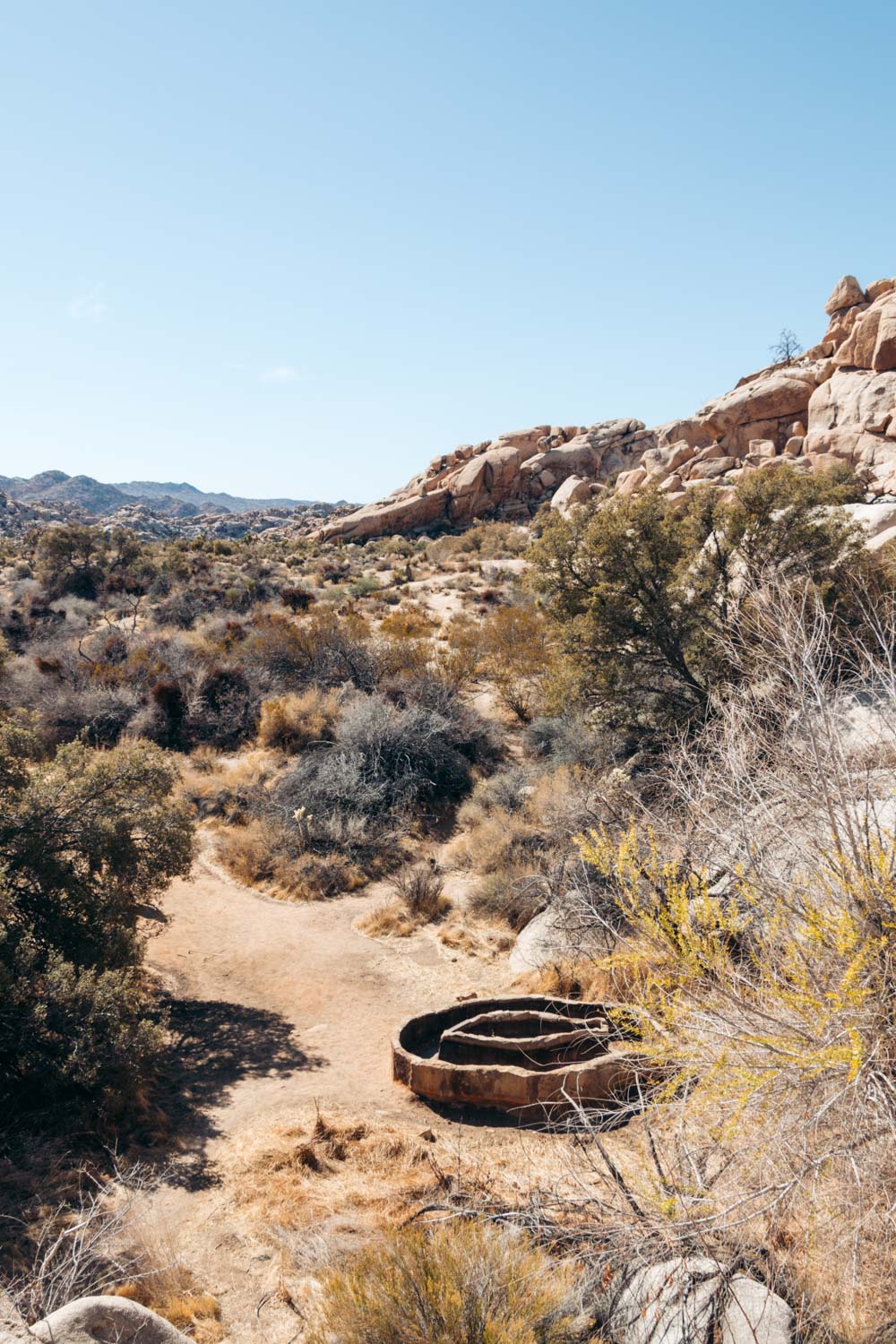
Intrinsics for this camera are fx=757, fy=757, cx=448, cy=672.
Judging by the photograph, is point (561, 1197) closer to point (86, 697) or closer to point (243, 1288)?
point (243, 1288)

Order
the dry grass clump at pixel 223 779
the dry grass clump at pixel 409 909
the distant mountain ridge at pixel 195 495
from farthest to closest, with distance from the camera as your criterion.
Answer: the distant mountain ridge at pixel 195 495, the dry grass clump at pixel 223 779, the dry grass clump at pixel 409 909

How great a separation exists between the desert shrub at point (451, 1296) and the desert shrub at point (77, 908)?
3.08 m

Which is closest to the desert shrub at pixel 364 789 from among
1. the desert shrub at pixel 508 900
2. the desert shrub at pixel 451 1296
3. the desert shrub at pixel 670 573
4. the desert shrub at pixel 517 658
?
the desert shrub at pixel 517 658

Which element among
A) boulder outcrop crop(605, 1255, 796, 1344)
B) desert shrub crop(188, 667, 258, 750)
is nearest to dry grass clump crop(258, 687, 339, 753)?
desert shrub crop(188, 667, 258, 750)

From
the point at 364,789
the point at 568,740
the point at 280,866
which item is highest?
the point at 568,740

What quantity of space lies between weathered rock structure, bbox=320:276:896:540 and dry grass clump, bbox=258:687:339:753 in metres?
9.70

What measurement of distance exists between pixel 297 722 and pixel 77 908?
347 inches

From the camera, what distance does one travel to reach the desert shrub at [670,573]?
11.2m

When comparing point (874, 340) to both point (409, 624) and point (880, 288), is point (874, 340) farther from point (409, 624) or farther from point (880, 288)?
point (409, 624)

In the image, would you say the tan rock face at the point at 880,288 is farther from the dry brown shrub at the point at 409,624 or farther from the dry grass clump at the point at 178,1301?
the dry grass clump at the point at 178,1301

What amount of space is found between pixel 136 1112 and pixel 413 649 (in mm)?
12891

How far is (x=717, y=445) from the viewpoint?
30.6 m

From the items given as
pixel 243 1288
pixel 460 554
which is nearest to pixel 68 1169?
pixel 243 1288

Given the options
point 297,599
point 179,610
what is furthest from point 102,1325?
point 297,599
